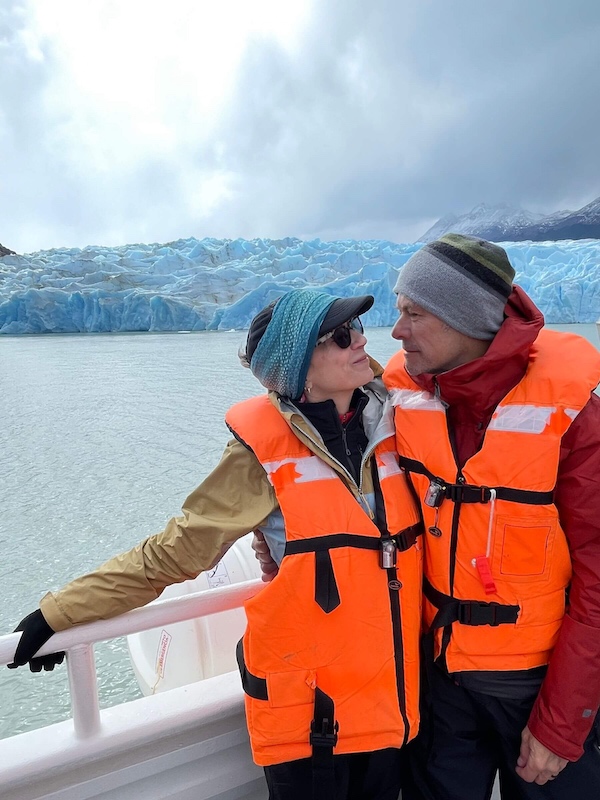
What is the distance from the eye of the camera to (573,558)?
87cm

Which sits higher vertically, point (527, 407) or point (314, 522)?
point (527, 407)

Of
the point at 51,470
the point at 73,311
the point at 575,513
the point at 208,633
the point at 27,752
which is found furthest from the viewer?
the point at 73,311

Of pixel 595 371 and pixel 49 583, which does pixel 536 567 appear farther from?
pixel 49 583

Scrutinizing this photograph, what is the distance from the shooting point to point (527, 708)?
0.92m

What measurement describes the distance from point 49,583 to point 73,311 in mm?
15783

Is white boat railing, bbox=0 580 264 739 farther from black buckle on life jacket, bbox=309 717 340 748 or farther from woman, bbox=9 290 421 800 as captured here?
black buckle on life jacket, bbox=309 717 340 748

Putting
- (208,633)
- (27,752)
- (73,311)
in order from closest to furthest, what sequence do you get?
(27,752) → (208,633) → (73,311)

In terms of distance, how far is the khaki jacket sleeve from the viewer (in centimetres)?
88

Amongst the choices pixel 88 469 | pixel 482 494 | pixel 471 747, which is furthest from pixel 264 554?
pixel 88 469

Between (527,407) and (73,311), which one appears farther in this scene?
(73,311)

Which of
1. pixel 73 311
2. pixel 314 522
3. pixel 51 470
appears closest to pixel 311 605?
pixel 314 522

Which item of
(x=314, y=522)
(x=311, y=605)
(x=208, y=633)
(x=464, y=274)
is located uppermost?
(x=464, y=274)

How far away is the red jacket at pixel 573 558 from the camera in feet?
2.75

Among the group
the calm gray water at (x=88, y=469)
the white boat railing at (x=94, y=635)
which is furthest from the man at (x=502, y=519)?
the calm gray water at (x=88, y=469)
